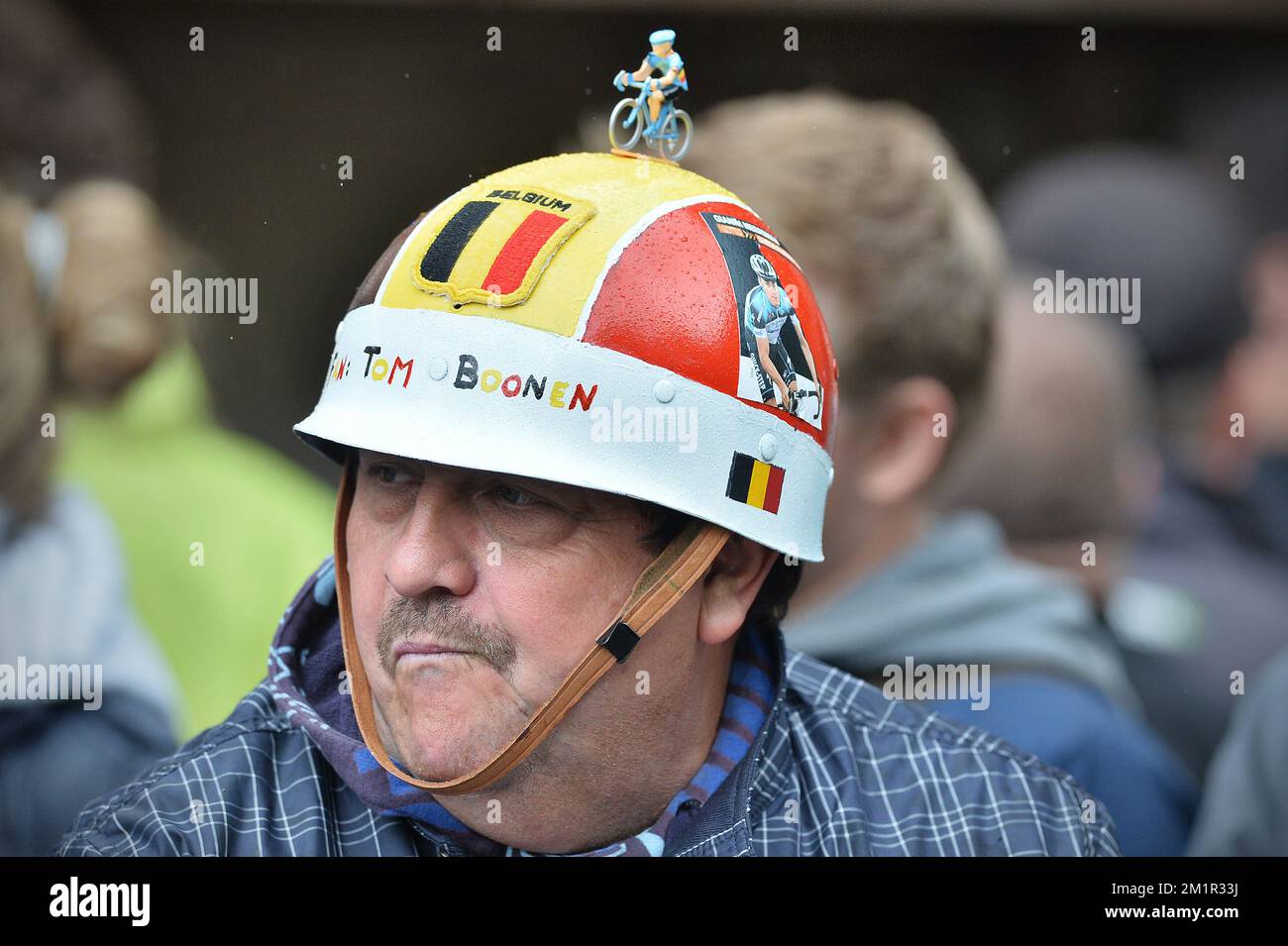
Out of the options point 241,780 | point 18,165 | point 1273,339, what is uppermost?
point 18,165

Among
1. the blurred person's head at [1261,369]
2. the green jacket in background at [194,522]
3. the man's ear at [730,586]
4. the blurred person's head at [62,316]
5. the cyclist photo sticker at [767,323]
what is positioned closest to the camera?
the cyclist photo sticker at [767,323]

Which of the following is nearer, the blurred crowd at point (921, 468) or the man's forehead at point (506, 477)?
the man's forehead at point (506, 477)

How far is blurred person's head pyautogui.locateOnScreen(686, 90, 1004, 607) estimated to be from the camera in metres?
3.66

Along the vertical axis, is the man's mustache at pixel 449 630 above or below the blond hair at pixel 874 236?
below

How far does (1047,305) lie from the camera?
4.64 m

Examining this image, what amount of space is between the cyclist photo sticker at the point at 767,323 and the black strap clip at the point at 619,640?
16.8 inches

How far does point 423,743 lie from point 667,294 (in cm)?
81

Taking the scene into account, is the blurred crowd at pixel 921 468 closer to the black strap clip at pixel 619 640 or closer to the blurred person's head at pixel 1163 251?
the blurred person's head at pixel 1163 251

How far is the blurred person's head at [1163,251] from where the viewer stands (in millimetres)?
5023

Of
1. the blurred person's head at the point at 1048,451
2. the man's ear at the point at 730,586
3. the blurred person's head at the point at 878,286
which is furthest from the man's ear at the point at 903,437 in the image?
the man's ear at the point at 730,586

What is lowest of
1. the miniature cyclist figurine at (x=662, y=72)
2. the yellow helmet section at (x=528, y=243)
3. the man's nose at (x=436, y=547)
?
the man's nose at (x=436, y=547)

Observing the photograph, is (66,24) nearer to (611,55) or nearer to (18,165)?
(18,165)

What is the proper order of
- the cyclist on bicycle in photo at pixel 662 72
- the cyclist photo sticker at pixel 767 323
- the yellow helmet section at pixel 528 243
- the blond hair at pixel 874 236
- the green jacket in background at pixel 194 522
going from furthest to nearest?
the green jacket in background at pixel 194 522
the blond hair at pixel 874 236
the cyclist on bicycle in photo at pixel 662 72
the cyclist photo sticker at pixel 767 323
the yellow helmet section at pixel 528 243

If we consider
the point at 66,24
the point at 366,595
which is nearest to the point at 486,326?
the point at 366,595
